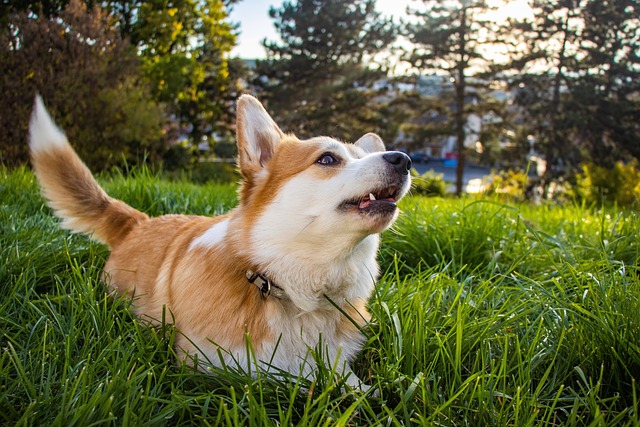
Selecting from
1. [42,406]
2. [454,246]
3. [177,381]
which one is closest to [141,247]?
[177,381]

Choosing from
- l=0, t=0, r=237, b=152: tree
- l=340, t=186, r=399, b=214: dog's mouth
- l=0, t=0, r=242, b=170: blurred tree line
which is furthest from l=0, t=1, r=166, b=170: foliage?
l=340, t=186, r=399, b=214: dog's mouth

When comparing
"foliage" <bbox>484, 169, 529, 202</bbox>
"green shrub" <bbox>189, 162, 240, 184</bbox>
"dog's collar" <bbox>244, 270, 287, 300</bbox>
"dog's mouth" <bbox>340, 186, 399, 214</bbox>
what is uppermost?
"dog's mouth" <bbox>340, 186, 399, 214</bbox>

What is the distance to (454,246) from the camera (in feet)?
10.5

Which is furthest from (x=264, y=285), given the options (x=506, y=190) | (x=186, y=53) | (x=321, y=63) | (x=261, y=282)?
(x=321, y=63)

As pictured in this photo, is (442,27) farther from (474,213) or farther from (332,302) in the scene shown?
(332,302)

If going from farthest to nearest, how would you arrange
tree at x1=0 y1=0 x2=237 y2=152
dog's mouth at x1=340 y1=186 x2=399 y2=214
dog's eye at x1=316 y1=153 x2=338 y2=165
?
tree at x1=0 y1=0 x2=237 y2=152 → dog's eye at x1=316 y1=153 x2=338 y2=165 → dog's mouth at x1=340 y1=186 x2=399 y2=214

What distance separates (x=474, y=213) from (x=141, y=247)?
2.21 m

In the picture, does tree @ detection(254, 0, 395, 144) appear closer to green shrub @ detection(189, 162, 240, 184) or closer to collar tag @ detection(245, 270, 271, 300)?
green shrub @ detection(189, 162, 240, 184)

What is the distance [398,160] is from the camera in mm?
1966

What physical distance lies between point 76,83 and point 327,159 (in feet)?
28.4

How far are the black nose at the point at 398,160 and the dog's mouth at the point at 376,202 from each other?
0.07 metres

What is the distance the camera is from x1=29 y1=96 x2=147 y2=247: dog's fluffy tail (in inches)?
117

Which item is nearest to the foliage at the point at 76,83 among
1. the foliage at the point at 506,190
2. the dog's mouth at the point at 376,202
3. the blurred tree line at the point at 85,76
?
the blurred tree line at the point at 85,76

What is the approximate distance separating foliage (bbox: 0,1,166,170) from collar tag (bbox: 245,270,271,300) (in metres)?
6.52
